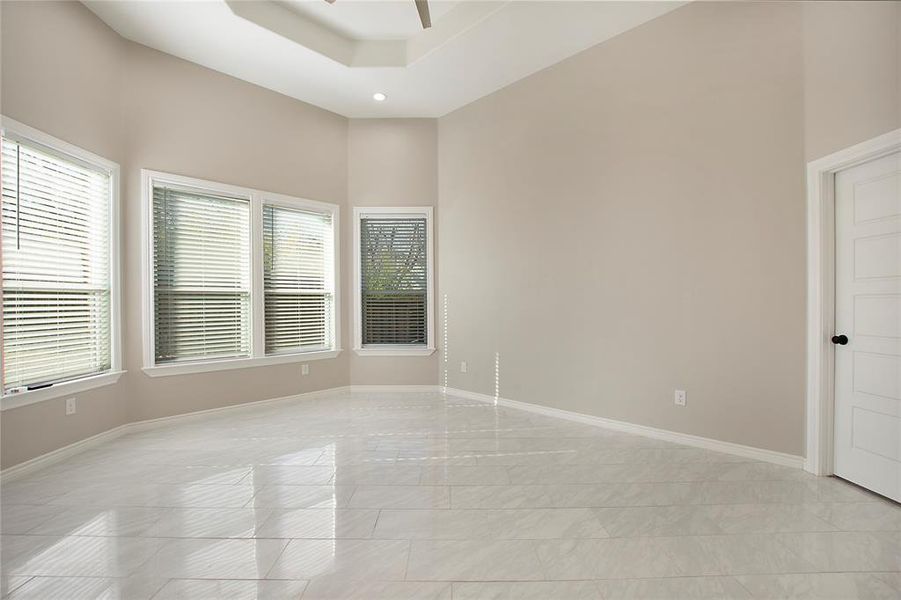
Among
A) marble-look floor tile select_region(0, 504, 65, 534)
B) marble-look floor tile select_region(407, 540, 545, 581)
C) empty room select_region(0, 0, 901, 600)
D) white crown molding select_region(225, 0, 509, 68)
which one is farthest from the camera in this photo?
white crown molding select_region(225, 0, 509, 68)

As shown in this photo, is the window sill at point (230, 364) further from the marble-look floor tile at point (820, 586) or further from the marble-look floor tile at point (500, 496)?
the marble-look floor tile at point (820, 586)

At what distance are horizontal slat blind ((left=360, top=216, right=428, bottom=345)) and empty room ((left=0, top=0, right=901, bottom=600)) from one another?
4 centimetres

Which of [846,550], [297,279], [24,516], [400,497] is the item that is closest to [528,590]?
[400,497]

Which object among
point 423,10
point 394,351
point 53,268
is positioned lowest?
point 394,351

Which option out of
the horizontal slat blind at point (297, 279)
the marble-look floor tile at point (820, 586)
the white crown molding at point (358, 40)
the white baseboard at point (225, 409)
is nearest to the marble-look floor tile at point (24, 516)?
the white baseboard at point (225, 409)

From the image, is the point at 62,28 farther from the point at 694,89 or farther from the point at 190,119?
the point at 694,89

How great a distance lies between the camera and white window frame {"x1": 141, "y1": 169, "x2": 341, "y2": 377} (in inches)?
146

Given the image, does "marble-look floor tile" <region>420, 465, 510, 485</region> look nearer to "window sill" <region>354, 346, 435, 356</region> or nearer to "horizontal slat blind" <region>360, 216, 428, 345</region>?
"window sill" <region>354, 346, 435, 356</region>

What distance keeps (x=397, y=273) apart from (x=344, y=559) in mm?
3686

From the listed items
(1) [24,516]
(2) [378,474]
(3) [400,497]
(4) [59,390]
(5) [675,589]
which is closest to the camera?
(5) [675,589]

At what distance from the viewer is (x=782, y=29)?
2787mm

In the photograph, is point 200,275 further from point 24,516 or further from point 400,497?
point 400,497

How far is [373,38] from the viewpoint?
4.06 metres

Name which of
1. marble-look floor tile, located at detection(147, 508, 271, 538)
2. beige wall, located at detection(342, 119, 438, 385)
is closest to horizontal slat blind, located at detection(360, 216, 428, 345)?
beige wall, located at detection(342, 119, 438, 385)
